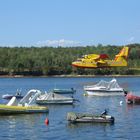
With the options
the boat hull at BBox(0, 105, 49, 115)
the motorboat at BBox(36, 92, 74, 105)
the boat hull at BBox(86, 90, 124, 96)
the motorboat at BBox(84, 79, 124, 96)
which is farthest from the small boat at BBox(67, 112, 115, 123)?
the boat hull at BBox(86, 90, 124, 96)

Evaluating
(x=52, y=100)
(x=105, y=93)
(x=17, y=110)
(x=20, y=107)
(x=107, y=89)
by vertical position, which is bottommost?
(x=105, y=93)

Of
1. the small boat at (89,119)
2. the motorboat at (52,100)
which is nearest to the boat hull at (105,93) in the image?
the motorboat at (52,100)

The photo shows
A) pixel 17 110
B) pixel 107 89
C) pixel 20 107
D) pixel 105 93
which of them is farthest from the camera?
pixel 105 93

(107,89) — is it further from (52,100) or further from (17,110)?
(17,110)

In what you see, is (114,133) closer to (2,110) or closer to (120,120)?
(120,120)

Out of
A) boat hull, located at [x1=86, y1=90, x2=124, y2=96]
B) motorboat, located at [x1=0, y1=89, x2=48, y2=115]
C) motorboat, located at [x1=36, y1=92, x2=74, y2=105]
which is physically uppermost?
motorboat, located at [x1=0, y1=89, x2=48, y2=115]

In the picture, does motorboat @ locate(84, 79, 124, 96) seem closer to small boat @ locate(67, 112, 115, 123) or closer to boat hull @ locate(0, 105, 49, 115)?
boat hull @ locate(0, 105, 49, 115)

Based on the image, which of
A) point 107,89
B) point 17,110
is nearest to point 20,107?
point 17,110

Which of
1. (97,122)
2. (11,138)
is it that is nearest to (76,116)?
(97,122)

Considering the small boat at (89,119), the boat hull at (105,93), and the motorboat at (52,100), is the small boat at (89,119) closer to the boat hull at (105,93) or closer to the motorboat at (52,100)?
the motorboat at (52,100)

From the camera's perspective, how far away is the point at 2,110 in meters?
54.5

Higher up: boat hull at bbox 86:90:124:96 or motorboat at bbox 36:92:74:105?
motorboat at bbox 36:92:74:105

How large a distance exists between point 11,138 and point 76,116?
830 cm

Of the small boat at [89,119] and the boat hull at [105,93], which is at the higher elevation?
the small boat at [89,119]
